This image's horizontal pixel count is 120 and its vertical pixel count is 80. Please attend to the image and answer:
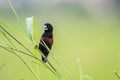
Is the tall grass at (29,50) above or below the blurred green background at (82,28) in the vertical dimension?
above

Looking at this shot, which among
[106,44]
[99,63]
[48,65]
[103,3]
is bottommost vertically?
[103,3]

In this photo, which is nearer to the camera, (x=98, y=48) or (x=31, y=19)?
(x=31, y=19)

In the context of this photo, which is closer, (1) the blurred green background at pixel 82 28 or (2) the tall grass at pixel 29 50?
(2) the tall grass at pixel 29 50

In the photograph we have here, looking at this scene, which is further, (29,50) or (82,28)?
(82,28)

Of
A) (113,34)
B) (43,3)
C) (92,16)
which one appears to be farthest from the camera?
(43,3)

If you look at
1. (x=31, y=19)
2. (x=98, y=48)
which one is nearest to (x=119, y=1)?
(x=98, y=48)

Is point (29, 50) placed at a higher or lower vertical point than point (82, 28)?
higher

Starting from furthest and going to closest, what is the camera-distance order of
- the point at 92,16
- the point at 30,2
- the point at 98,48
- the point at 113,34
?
the point at 30,2 < the point at 92,16 < the point at 113,34 < the point at 98,48

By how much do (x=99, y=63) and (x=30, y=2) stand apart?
444cm

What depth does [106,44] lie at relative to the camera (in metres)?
6.18

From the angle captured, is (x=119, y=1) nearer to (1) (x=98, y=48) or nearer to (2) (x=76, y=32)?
(2) (x=76, y=32)

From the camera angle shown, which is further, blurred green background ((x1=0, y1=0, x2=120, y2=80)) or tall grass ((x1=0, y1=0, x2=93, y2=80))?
blurred green background ((x1=0, y1=0, x2=120, y2=80))

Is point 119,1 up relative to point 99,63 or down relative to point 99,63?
down

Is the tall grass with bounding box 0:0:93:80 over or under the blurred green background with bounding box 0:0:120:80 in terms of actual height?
over
